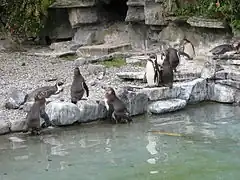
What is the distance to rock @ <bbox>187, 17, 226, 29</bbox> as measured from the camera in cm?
1173

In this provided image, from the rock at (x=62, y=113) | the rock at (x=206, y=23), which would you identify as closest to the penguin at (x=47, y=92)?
the rock at (x=62, y=113)

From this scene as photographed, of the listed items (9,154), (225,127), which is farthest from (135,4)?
(9,154)

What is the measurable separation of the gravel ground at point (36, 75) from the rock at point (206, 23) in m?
1.64

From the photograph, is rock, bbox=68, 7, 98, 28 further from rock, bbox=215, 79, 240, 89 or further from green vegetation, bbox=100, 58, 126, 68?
rock, bbox=215, 79, 240, 89

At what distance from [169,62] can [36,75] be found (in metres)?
2.81

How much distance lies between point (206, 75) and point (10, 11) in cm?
597

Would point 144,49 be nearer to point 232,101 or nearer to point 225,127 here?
point 232,101

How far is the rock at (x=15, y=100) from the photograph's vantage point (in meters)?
9.03

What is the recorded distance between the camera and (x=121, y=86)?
1006 centimetres

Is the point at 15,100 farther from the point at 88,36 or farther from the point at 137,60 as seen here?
the point at 88,36

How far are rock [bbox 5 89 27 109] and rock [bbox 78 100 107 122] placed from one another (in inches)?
38.3

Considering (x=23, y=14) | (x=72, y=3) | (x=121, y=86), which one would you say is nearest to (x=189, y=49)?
(x=121, y=86)

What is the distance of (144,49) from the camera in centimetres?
1374

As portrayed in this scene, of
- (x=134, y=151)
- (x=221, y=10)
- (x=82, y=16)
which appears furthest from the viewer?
(x=82, y=16)
